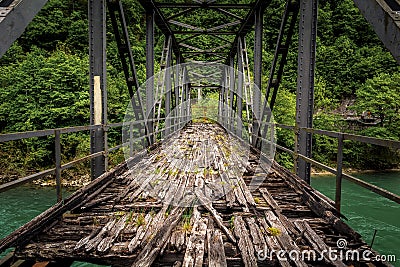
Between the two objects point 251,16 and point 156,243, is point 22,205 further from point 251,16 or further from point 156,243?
point 156,243

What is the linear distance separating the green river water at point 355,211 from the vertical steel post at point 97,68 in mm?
3646

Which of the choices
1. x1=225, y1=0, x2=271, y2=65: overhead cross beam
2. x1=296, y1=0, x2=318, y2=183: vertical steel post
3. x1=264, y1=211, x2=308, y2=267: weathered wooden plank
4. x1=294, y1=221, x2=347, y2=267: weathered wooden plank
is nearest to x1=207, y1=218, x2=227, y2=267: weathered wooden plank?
x1=264, y1=211, x2=308, y2=267: weathered wooden plank

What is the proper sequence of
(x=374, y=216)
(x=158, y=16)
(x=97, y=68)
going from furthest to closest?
(x=374, y=216) → (x=158, y=16) → (x=97, y=68)

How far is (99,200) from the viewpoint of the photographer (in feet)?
12.1

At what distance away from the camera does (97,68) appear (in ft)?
15.5

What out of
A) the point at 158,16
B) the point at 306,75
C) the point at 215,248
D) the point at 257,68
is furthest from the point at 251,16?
the point at 215,248

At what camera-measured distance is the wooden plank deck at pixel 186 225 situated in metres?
2.37

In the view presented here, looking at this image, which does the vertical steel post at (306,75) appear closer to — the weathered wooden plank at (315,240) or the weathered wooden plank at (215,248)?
the weathered wooden plank at (315,240)

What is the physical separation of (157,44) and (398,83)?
18988 millimetres

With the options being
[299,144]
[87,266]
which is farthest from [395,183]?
[87,266]

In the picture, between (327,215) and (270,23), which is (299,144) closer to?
(327,215)

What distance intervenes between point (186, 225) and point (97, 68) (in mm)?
2986

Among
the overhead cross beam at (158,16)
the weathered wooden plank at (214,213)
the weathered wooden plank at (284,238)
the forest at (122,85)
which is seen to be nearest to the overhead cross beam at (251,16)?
the overhead cross beam at (158,16)
